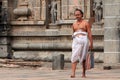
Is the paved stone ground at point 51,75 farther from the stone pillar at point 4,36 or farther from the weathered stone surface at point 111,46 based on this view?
the stone pillar at point 4,36

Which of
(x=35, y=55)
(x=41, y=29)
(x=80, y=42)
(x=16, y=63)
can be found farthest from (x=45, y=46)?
(x=80, y=42)

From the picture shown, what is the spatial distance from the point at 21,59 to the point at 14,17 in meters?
2.27

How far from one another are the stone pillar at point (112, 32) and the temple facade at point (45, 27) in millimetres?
48

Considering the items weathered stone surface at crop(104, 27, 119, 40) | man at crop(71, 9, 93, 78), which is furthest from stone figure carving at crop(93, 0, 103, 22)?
man at crop(71, 9, 93, 78)

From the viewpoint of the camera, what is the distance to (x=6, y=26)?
80.2 ft

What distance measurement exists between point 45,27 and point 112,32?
4163mm

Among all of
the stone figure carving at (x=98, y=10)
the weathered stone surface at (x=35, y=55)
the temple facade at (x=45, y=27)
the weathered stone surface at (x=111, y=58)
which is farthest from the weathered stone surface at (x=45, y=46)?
the weathered stone surface at (x=111, y=58)

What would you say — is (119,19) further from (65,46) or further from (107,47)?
(65,46)

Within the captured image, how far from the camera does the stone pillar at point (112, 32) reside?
20.9 meters

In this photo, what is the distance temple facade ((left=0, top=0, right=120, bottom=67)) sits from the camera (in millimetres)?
22328

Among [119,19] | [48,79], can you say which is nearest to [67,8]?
[119,19]

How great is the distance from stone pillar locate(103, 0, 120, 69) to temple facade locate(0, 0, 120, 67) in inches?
1.9

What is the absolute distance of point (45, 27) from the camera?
24.2 metres

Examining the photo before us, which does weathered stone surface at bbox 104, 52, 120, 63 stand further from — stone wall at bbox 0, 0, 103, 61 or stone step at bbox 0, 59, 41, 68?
stone step at bbox 0, 59, 41, 68
